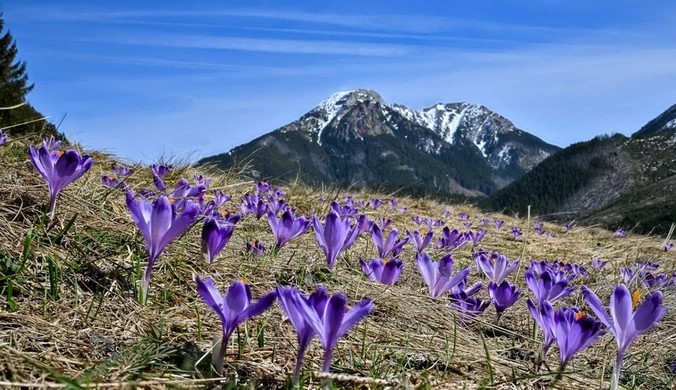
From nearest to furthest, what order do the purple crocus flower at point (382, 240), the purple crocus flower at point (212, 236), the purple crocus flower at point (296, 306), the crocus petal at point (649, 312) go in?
the purple crocus flower at point (296, 306) → the crocus petal at point (649, 312) → the purple crocus flower at point (212, 236) → the purple crocus flower at point (382, 240)

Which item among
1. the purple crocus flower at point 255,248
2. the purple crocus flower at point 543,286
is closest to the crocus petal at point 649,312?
the purple crocus flower at point 543,286

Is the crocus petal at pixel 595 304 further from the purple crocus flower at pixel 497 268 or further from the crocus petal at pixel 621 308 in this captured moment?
the purple crocus flower at pixel 497 268

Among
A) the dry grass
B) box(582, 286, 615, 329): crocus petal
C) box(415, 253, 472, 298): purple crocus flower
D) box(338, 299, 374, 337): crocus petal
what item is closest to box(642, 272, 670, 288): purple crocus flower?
the dry grass

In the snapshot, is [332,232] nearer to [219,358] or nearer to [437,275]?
[437,275]

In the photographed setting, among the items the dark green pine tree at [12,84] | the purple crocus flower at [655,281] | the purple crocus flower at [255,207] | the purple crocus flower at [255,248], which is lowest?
the purple crocus flower at [655,281]

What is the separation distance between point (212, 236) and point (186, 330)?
380 mm

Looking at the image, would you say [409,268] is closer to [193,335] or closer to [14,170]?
[193,335]

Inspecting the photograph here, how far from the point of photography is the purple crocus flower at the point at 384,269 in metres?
2.20

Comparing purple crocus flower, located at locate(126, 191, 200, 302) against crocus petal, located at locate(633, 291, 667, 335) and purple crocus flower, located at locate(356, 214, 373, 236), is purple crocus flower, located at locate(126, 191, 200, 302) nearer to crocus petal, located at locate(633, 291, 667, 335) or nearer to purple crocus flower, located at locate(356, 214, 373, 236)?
purple crocus flower, located at locate(356, 214, 373, 236)

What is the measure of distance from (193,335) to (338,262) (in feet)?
4.53

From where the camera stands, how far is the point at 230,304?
1240 millimetres

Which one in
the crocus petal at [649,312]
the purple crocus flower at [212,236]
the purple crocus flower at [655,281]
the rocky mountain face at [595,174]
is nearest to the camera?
the crocus petal at [649,312]

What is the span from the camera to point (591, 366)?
2076 mm

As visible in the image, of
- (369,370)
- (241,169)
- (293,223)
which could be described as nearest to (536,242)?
(241,169)
